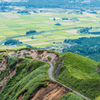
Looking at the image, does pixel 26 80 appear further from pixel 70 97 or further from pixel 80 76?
pixel 70 97

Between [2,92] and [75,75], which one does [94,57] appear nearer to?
[2,92]

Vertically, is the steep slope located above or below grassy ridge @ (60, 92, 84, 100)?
below

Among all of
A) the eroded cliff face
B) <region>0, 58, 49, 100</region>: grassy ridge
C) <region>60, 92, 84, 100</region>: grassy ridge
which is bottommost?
<region>0, 58, 49, 100</region>: grassy ridge

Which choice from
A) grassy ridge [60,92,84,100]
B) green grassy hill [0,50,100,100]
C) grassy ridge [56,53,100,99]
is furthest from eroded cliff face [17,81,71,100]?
grassy ridge [56,53,100,99]

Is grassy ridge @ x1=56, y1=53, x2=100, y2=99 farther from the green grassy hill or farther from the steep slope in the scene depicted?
the steep slope

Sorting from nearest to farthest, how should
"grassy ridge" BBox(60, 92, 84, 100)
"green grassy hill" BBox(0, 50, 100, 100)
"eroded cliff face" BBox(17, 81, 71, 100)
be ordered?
"grassy ridge" BBox(60, 92, 84, 100), "eroded cliff face" BBox(17, 81, 71, 100), "green grassy hill" BBox(0, 50, 100, 100)

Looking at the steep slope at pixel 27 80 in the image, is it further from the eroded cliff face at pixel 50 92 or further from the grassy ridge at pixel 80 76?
the grassy ridge at pixel 80 76

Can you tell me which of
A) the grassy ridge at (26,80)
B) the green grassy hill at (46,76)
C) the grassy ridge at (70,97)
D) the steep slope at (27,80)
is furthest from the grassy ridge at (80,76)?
the grassy ridge at (26,80)
